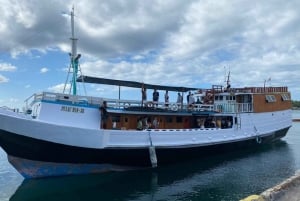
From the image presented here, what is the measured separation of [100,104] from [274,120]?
65.1ft

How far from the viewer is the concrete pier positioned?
5.91 m

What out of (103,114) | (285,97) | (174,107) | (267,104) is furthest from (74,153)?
(285,97)

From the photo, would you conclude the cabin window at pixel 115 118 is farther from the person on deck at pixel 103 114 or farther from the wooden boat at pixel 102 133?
the person on deck at pixel 103 114

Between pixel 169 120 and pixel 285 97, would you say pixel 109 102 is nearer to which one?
pixel 169 120

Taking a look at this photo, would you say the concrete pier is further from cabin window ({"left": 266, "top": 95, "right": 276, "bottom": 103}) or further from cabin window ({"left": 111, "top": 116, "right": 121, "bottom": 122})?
cabin window ({"left": 266, "top": 95, "right": 276, "bottom": 103})

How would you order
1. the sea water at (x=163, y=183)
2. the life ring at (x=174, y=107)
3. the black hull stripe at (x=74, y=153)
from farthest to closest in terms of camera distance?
the life ring at (x=174, y=107), the black hull stripe at (x=74, y=153), the sea water at (x=163, y=183)

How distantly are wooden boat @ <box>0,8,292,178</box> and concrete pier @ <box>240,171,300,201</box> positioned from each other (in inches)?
420

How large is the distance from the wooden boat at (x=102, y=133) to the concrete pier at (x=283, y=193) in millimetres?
10672

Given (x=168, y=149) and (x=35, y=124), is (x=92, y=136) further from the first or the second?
(x=168, y=149)

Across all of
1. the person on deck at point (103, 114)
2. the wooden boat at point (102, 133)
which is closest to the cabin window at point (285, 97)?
the wooden boat at point (102, 133)

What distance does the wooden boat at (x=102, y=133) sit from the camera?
1495 cm

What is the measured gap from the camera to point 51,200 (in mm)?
12758

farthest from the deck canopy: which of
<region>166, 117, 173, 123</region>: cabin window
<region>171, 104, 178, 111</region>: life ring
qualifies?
<region>166, 117, 173, 123</region>: cabin window

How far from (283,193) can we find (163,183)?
965cm
